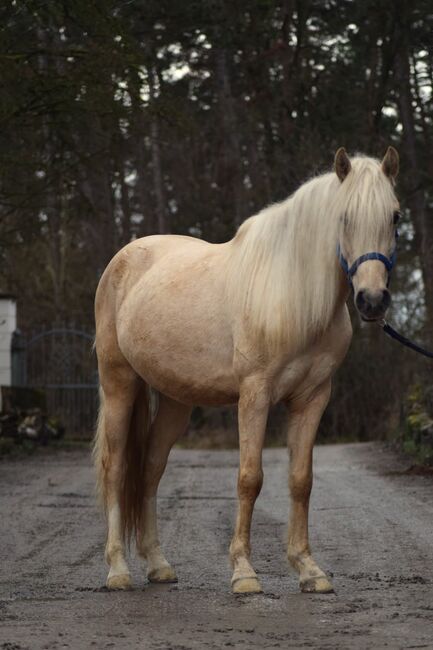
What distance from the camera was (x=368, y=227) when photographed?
6.31 m

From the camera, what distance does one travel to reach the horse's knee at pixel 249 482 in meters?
6.60

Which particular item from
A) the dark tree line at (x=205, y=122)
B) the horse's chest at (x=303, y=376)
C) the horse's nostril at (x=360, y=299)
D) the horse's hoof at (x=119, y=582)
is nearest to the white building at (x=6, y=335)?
the dark tree line at (x=205, y=122)

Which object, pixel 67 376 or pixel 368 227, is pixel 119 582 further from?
pixel 67 376

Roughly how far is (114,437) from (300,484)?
132cm

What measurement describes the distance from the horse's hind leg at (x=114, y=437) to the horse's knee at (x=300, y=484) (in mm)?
1070

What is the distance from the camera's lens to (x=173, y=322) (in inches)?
285

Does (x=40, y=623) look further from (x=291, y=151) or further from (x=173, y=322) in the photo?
(x=291, y=151)

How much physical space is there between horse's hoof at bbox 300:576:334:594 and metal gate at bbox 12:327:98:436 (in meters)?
19.5

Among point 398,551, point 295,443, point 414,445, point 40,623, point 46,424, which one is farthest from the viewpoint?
point 46,424

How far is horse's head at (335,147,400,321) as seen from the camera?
6.19 meters

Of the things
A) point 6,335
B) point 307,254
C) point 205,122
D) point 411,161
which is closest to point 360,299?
point 307,254

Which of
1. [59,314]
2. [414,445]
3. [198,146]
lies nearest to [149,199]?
[198,146]

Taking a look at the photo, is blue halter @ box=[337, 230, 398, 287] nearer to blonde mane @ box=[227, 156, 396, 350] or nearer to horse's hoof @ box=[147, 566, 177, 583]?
blonde mane @ box=[227, 156, 396, 350]

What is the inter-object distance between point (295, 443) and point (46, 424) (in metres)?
15.7
